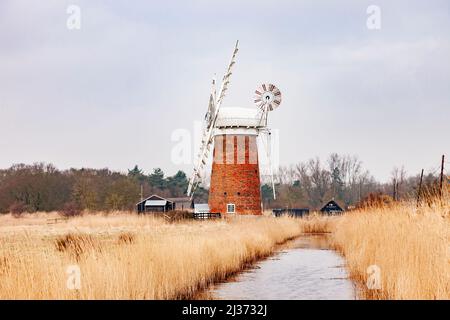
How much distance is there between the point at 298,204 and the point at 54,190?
3355 centimetres

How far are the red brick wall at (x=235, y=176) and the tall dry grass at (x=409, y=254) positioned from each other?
72.5 feet

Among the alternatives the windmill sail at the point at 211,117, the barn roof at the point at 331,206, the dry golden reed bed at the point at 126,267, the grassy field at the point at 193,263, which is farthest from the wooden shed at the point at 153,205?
the grassy field at the point at 193,263

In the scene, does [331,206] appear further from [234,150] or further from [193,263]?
[193,263]

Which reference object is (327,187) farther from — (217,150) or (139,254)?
(139,254)

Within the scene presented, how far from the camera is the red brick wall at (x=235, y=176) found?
1548 inches

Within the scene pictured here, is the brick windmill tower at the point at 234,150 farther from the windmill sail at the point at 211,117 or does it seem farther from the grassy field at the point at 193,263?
the grassy field at the point at 193,263

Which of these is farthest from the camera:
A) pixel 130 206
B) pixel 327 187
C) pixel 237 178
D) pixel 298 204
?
pixel 327 187

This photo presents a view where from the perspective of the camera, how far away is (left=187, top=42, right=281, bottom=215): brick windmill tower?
39344mm

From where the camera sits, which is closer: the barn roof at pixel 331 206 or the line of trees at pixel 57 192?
the line of trees at pixel 57 192

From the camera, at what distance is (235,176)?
3928cm

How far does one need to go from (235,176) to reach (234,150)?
1797mm

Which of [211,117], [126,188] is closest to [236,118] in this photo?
[211,117]

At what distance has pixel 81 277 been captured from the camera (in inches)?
378
